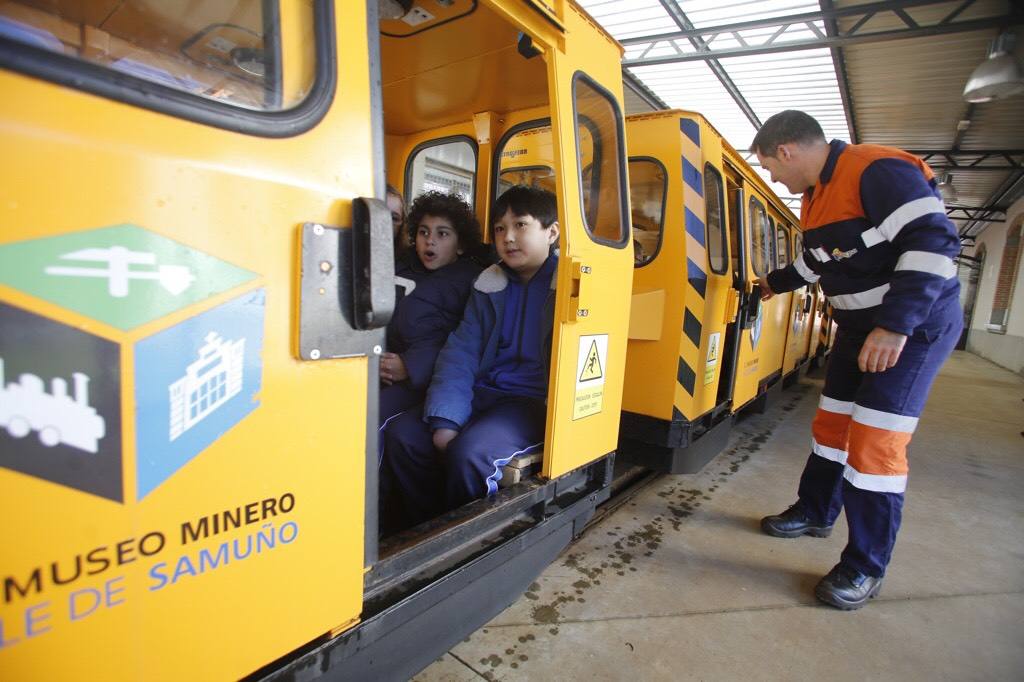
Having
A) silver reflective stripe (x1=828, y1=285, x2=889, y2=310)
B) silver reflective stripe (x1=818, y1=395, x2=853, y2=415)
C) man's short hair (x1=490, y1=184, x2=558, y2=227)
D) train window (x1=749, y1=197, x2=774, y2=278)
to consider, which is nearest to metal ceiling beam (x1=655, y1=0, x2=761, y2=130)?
train window (x1=749, y1=197, x2=774, y2=278)

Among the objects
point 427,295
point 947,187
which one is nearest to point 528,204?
point 427,295

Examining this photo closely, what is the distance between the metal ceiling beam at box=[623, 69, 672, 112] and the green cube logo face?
27.3 ft

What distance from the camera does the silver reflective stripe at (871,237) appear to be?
215 cm

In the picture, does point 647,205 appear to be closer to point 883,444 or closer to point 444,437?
point 883,444

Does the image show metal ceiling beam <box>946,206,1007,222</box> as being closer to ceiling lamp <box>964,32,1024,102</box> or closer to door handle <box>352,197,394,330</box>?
ceiling lamp <box>964,32,1024,102</box>

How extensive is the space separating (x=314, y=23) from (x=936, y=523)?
3.96 metres

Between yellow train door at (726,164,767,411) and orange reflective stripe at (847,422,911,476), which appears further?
yellow train door at (726,164,767,411)

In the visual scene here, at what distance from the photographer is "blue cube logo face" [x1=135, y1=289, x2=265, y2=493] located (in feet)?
2.63

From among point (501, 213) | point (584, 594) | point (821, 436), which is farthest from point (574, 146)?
point (821, 436)

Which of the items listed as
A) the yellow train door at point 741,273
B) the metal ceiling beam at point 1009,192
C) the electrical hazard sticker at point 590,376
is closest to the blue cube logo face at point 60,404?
the electrical hazard sticker at point 590,376

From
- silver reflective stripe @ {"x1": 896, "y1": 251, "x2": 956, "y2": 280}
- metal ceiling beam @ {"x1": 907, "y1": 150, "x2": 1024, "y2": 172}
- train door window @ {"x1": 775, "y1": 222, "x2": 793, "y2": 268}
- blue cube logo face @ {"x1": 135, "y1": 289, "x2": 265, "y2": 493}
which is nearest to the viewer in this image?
blue cube logo face @ {"x1": 135, "y1": 289, "x2": 265, "y2": 493}

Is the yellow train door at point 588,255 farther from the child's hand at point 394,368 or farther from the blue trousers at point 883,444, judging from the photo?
the blue trousers at point 883,444

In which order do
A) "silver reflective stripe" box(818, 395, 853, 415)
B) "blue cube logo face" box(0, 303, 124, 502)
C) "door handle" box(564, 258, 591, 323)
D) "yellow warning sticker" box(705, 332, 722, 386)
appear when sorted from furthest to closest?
"yellow warning sticker" box(705, 332, 722, 386) < "silver reflective stripe" box(818, 395, 853, 415) < "door handle" box(564, 258, 591, 323) < "blue cube logo face" box(0, 303, 124, 502)

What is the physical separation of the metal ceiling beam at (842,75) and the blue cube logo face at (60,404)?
745cm
